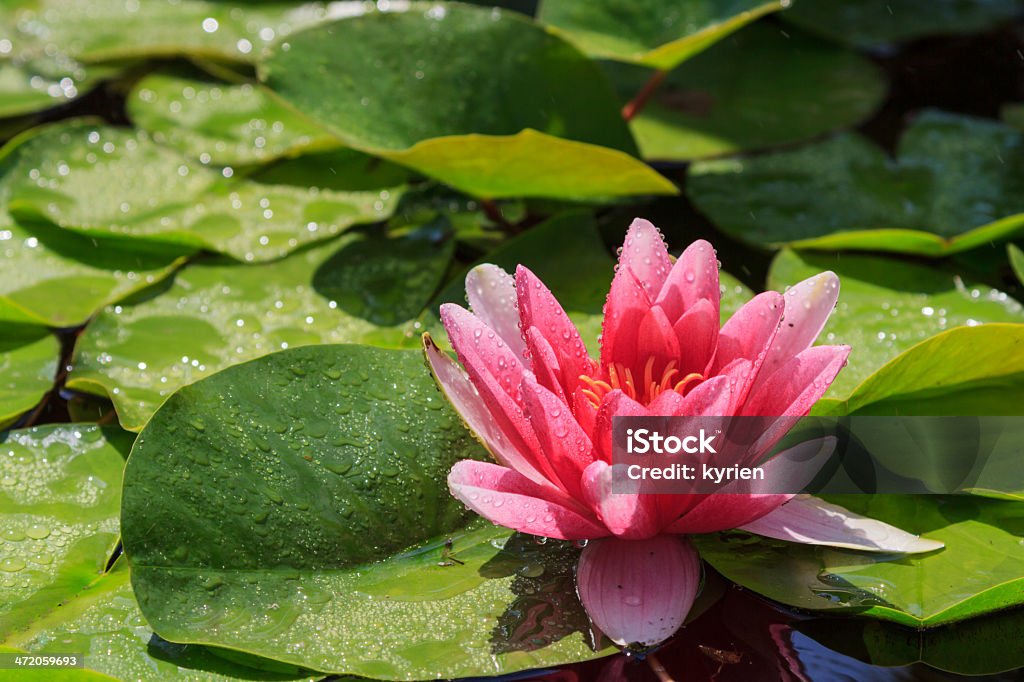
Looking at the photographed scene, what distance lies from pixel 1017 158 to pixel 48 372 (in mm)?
2127

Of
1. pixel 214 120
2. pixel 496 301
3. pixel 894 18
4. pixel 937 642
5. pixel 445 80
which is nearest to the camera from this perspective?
pixel 937 642

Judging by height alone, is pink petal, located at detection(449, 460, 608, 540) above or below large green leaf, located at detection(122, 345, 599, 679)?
above

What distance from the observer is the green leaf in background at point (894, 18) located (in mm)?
2742

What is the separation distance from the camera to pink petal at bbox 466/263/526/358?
1.38m

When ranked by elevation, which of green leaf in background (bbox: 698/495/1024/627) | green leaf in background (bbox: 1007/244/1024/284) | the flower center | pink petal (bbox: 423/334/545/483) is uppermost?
green leaf in background (bbox: 1007/244/1024/284)

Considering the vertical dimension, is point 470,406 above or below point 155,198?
above

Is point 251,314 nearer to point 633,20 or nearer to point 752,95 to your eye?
point 633,20

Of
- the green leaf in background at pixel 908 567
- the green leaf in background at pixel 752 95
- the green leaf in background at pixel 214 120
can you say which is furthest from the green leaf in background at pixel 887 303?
the green leaf in background at pixel 214 120

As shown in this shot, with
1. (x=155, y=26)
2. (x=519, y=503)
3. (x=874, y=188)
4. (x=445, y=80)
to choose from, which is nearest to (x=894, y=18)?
(x=874, y=188)

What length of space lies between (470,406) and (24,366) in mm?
947

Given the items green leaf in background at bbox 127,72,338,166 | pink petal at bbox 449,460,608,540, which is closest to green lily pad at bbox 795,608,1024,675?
pink petal at bbox 449,460,608,540

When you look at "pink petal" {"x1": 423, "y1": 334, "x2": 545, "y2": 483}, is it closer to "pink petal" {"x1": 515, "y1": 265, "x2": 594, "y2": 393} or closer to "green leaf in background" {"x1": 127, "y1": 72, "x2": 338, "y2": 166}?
"pink petal" {"x1": 515, "y1": 265, "x2": 594, "y2": 393}

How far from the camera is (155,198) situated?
7.23 feet

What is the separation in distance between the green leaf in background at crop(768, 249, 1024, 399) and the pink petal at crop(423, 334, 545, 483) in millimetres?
643
